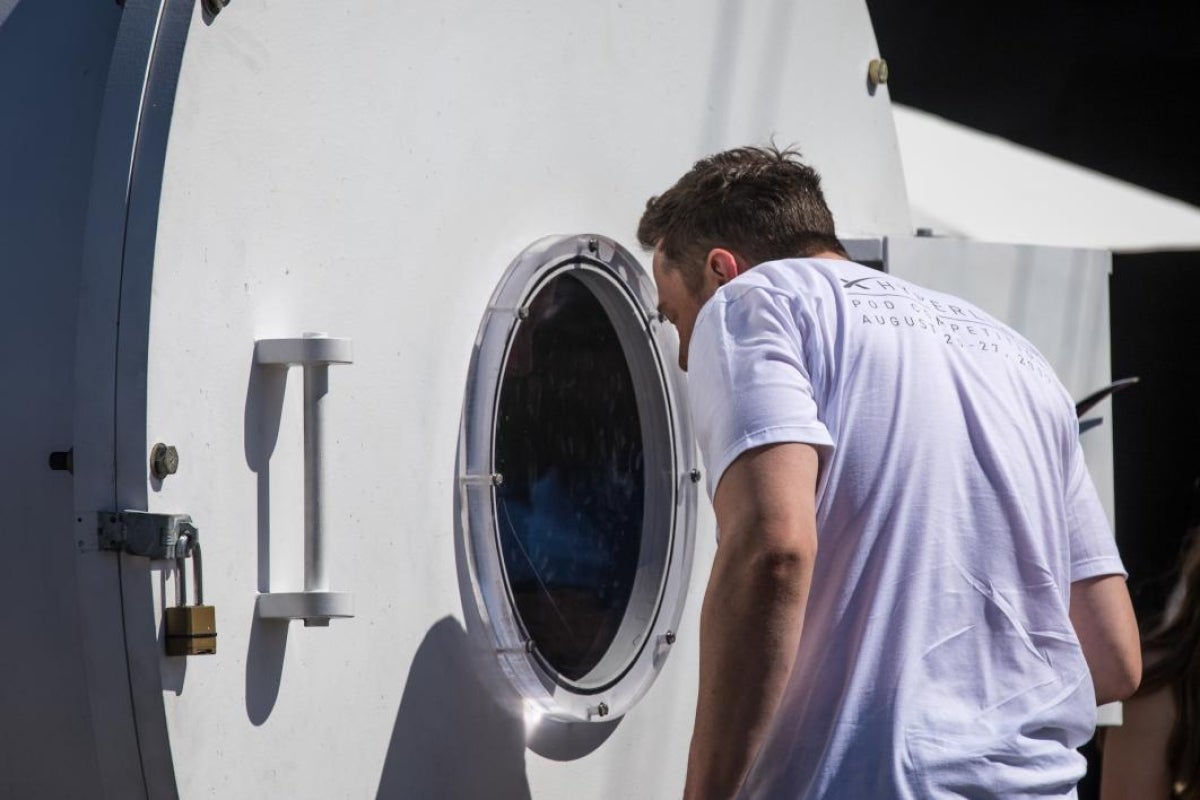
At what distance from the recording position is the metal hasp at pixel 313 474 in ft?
4.36

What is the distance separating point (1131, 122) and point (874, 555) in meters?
3.82

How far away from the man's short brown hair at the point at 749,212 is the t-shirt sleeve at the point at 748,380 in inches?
9.1

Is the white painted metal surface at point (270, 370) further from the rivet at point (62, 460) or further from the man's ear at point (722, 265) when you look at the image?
the man's ear at point (722, 265)

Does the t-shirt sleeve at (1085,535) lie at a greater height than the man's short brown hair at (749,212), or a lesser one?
lesser

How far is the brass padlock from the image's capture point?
3.98ft

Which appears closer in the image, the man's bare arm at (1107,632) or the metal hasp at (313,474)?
the metal hasp at (313,474)

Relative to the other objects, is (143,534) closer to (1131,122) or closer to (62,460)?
(62,460)

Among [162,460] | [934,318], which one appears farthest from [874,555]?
[162,460]

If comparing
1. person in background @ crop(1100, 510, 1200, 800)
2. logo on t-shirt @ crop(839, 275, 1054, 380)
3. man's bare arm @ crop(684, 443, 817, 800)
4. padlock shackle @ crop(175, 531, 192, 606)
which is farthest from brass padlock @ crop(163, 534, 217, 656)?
person in background @ crop(1100, 510, 1200, 800)

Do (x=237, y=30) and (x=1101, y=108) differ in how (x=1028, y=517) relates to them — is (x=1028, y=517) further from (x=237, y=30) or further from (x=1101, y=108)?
(x=1101, y=108)

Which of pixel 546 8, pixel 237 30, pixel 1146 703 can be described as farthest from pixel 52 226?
pixel 1146 703

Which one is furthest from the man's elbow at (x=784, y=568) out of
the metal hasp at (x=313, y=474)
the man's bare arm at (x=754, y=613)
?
the metal hasp at (x=313, y=474)

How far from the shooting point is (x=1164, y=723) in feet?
7.57

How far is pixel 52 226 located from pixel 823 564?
2.54ft
